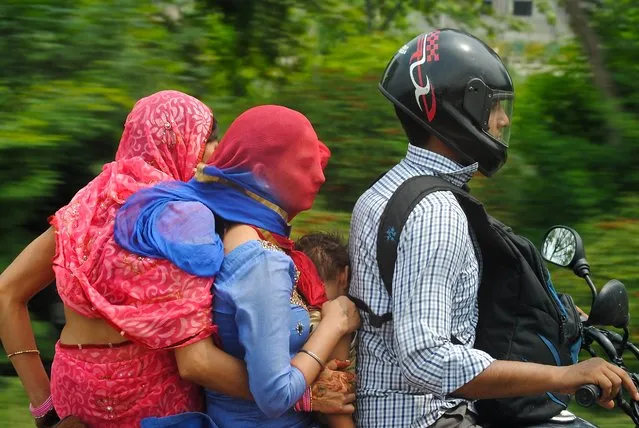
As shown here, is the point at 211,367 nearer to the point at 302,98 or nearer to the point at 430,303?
the point at 430,303

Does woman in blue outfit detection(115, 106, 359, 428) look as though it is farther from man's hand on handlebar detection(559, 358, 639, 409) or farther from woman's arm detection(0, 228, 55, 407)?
man's hand on handlebar detection(559, 358, 639, 409)

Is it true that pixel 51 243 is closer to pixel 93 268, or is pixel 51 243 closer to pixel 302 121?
pixel 93 268

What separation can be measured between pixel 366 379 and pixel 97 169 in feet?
8.61

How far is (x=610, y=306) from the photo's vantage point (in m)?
2.91

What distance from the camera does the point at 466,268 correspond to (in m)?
2.70

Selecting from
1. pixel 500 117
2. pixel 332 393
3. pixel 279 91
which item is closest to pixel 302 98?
pixel 279 91

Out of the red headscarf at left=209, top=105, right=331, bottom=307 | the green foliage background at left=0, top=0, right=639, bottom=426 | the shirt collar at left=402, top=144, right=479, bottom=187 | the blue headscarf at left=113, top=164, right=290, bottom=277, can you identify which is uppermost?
the red headscarf at left=209, top=105, right=331, bottom=307

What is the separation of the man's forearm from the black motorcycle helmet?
595 millimetres

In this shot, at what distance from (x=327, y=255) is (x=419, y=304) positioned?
480mm

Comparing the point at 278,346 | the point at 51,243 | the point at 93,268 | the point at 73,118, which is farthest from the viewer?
the point at 73,118

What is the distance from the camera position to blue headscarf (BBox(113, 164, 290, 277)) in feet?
8.56

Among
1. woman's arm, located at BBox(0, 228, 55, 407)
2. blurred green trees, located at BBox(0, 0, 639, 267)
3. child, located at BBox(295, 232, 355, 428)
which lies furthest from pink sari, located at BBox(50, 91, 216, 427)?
blurred green trees, located at BBox(0, 0, 639, 267)

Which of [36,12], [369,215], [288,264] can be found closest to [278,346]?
Answer: [288,264]

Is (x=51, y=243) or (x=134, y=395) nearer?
(x=134, y=395)
